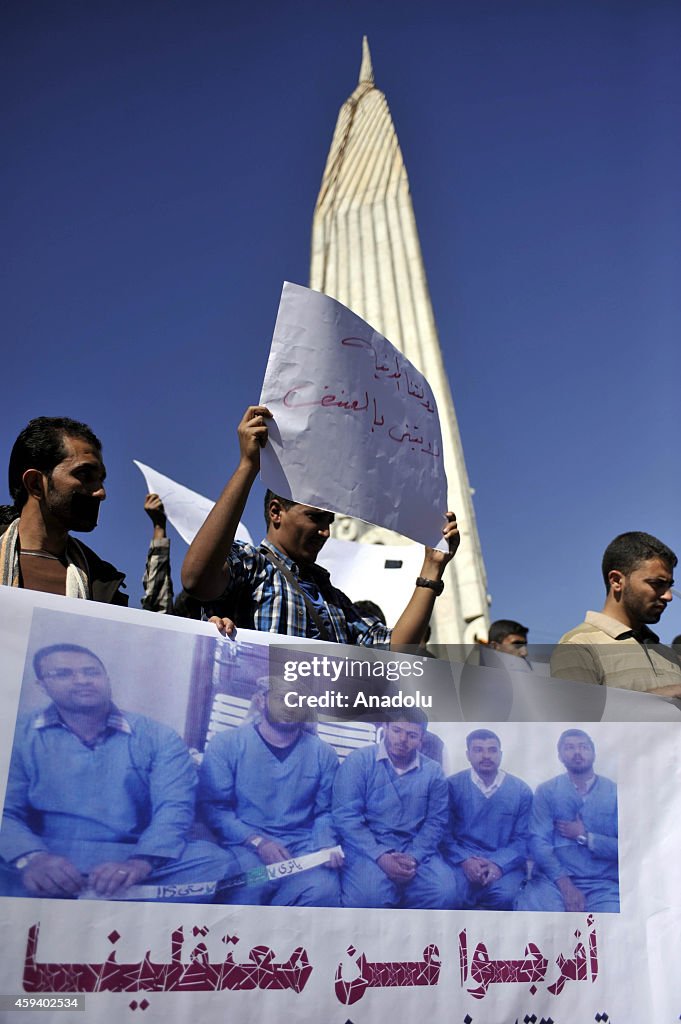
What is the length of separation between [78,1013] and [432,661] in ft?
3.58

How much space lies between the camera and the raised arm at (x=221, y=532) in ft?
7.43

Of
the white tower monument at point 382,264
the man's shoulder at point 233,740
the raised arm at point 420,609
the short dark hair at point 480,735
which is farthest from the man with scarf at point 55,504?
the white tower monument at point 382,264

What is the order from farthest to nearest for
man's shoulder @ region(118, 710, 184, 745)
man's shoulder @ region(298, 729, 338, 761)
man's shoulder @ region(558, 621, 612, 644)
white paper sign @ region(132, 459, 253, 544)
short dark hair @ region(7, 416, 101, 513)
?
white paper sign @ region(132, 459, 253, 544)
man's shoulder @ region(558, 621, 612, 644)
short dark hair @ region(7, 416, 101, 513)
man's shoulder @ region(298, 729, 338, 761)
man's shoulder @ region(118, 710, 184, 745)

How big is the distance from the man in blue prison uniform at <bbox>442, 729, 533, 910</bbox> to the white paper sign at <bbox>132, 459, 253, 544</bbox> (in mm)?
2516

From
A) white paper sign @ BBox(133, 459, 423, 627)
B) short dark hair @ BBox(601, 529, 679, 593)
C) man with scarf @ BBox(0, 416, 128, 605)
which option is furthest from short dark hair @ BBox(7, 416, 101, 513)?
white paper sign @ BBox(133, 459, 423, 627)

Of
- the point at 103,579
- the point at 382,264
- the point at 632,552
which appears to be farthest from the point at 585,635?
the point at 382,264

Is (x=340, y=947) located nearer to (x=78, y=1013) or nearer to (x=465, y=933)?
(x=465, y=933)

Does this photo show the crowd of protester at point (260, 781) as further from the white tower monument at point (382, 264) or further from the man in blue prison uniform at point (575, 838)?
the white tower monument at point (382, 264)

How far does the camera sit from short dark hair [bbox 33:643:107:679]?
6.50 feet

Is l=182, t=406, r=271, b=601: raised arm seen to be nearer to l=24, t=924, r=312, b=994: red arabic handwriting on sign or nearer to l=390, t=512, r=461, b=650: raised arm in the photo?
l=390, t=512, r=461, b=650: raised arm

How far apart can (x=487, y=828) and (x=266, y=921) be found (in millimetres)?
579

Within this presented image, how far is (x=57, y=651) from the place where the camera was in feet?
6.61

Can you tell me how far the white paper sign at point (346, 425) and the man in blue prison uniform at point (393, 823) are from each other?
648mm

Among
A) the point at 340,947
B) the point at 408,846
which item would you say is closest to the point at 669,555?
the point at 408,846
